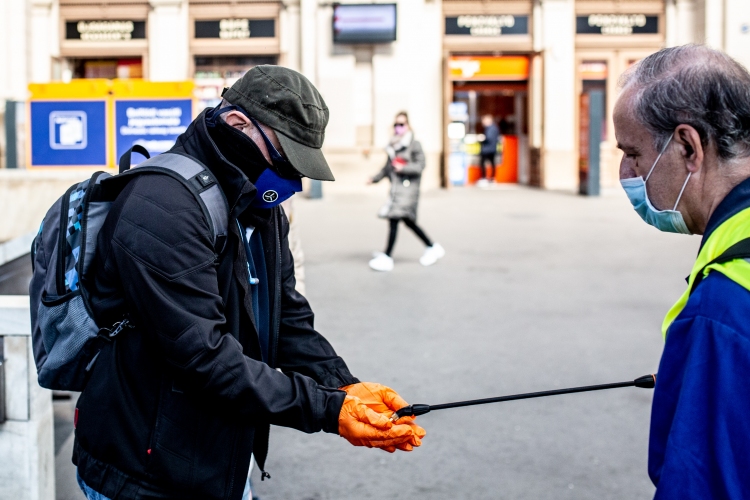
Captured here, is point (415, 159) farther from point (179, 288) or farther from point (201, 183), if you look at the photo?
point (179, 288)

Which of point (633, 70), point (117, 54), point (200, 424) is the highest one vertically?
point (117, 54)

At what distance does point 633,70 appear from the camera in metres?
1.80

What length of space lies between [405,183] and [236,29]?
446 inches

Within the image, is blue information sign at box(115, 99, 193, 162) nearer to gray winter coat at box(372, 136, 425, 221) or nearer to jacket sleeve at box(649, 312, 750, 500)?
gray winter coat at box(372, 136, 425, 221)

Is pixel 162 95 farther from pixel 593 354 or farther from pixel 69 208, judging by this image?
pixel 69 208

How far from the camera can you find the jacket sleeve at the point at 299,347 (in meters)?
2.65

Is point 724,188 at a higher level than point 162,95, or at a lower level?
lower

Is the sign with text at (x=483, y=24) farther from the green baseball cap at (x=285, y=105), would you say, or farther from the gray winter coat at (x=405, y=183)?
the green baseball cap at (x=285, y=105)

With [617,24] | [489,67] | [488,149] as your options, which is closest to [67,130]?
[488,149]

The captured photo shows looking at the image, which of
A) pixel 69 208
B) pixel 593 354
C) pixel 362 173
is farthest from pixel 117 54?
pixel 69 208

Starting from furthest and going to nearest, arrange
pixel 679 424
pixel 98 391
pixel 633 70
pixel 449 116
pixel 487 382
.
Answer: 1. pixel 449 116
2. pixel 487 382
3. pixel 98 391
4. pixel 633 70
5. pixel 679 424

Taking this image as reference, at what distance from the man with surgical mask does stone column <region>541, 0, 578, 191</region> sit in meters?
18.9

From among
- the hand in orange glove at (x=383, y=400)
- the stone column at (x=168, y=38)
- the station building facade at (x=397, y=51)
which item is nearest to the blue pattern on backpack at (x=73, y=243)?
the hand in orange glove at (x=383, y=400)

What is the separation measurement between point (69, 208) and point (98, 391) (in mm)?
458
